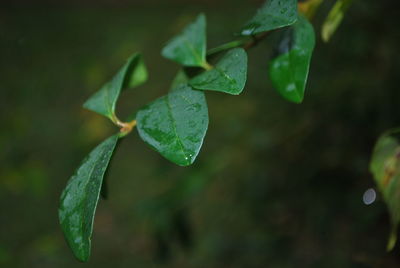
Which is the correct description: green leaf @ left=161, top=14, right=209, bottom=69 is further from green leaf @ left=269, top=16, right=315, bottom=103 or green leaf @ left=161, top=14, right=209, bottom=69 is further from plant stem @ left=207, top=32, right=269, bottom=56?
green leaf @ left=269, top=16, right=315, bottom=103

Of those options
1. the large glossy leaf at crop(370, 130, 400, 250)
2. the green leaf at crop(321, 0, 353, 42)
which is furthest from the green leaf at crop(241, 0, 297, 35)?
the large glossy leaf at crop(370, 130, 400, 250)

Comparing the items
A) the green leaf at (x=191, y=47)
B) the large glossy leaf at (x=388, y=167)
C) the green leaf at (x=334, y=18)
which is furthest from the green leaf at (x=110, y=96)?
the large glossy leaf at (x=388, y=167)

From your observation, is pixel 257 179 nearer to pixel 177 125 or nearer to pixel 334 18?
pixel 334 18

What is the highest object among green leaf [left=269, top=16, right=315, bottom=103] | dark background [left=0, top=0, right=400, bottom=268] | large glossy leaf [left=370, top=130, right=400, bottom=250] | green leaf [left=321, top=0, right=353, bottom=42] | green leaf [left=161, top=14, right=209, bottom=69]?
green leaf [left=161, top=14, right=209, bottom=69]

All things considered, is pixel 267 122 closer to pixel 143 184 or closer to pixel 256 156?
pixel 256 156

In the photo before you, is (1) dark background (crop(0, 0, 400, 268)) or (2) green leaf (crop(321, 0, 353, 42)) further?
(1) dark background (crop(0, 0, 400, 268))

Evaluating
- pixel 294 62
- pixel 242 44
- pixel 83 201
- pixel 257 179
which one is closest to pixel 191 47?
pixel 242 44
